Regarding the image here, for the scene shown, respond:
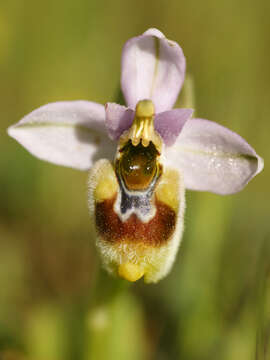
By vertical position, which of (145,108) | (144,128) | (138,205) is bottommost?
(138,205)

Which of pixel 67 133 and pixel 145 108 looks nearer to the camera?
pixel 145 108

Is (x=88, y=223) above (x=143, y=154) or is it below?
below

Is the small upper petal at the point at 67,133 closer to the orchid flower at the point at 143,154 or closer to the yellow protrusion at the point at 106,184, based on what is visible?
the orchid flower at the point at 143,154

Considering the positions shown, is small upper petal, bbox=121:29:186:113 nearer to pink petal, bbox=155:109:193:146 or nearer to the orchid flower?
the orchid flower

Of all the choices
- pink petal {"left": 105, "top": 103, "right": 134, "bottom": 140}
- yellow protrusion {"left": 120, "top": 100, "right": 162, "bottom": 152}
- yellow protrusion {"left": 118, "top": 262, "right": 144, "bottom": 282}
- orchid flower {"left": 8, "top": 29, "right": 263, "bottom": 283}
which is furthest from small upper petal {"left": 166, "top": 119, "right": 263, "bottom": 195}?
yellow protrusion {"left": 118, "top": 262, "right": 144, "bottom": 282}

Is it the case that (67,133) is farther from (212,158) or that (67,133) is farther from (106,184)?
(212,158)

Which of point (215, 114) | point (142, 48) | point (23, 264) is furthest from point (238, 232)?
point (142, 48)

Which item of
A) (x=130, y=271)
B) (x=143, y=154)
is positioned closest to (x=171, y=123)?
(x=143, y=154)
